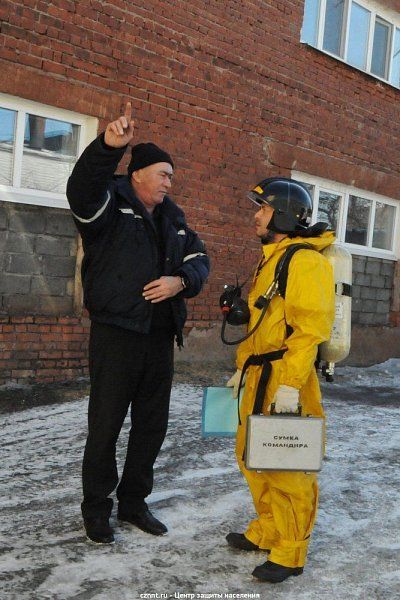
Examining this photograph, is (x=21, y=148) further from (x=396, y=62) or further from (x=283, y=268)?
(x=396, y=62)

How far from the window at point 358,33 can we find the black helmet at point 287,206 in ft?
24.1

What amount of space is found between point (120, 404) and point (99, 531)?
65 centimetres

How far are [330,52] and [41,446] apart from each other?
8.00 m

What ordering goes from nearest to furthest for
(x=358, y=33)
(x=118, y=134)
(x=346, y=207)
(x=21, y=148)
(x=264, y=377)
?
(x=118, y=134) → (x=264, y=377) → (x=21, y=148) → (x=346, y=207) → (x=358, y=33)

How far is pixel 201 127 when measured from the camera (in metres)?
8.86

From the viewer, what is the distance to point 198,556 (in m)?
3.70

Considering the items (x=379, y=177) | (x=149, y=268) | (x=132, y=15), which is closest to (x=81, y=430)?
(x=149, y=268)

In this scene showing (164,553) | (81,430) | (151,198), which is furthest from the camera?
(81,430)

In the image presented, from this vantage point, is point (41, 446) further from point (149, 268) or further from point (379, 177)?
point (379, 177)

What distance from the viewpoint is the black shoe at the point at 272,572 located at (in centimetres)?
345

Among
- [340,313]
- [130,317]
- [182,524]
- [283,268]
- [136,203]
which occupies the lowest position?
[182,524]

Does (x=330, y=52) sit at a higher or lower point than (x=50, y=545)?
higher

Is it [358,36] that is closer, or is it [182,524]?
[182,524]

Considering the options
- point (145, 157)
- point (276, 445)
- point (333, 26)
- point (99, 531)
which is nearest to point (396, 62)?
point (333, 26)
